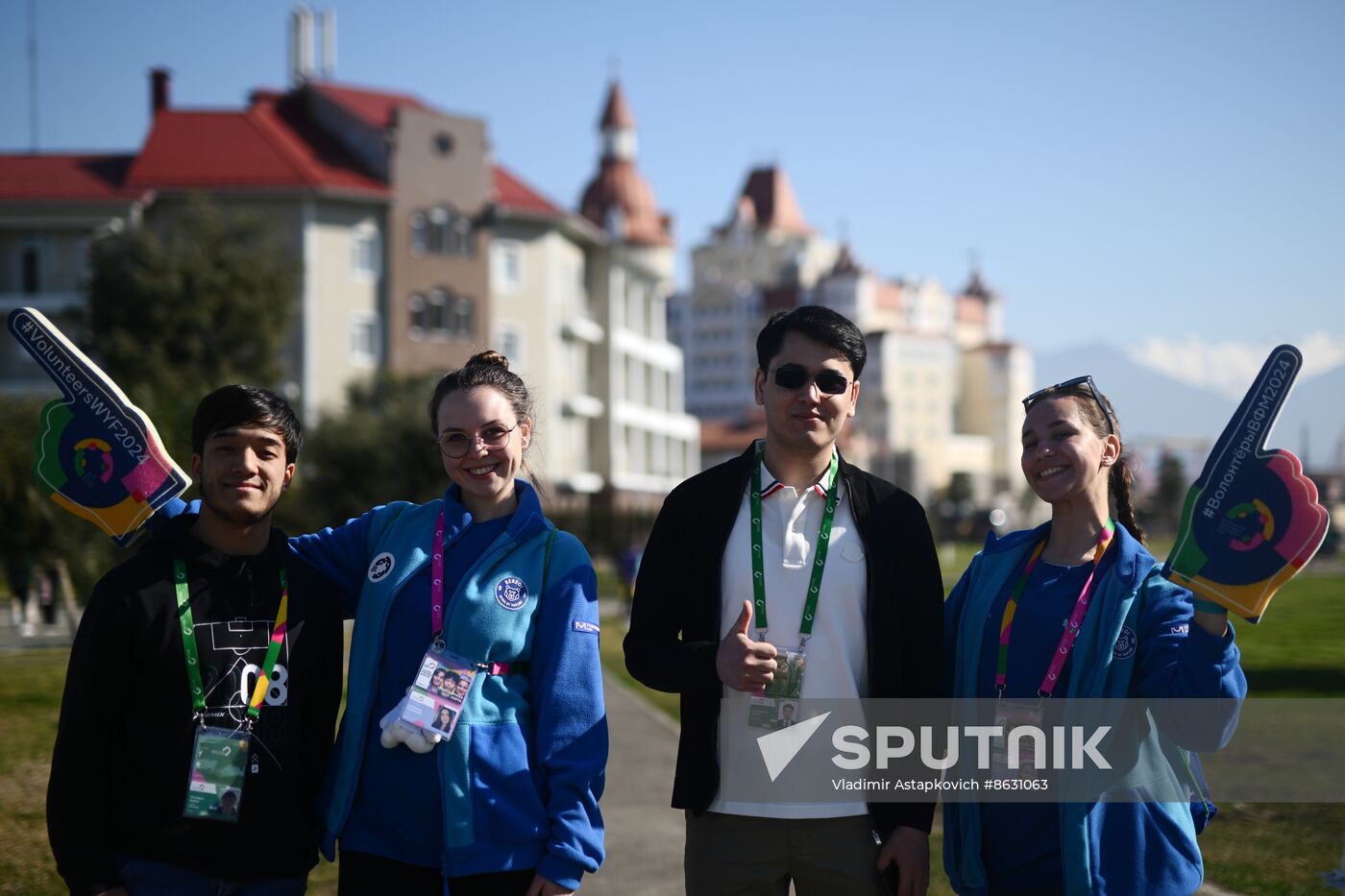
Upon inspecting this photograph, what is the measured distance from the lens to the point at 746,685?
3914mm

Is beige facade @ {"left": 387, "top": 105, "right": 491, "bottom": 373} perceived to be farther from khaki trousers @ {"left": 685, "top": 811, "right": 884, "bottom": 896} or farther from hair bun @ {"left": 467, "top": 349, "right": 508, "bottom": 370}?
khaki trousers @ {"left": 685, "top": 811, "right": 884, "bottom": 896}

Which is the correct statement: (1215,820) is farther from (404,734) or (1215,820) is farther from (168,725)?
(168,725)

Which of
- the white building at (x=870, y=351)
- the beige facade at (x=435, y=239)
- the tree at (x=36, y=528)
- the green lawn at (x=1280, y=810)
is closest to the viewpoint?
the green lawn at (x=1280, y=810)

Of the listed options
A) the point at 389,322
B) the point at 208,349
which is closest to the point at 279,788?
the point at 208,349

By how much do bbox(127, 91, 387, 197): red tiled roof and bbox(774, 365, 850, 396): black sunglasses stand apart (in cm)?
4877

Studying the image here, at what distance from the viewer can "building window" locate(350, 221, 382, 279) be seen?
52.0 meters

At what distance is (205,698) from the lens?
152 inches

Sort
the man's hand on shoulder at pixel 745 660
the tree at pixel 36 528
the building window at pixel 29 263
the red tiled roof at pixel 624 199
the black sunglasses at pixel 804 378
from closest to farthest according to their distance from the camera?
1. the man's hand on shoulder at pixel 745 660
2. the black sunglasses at pixel 804 378
3. the tree at pixel 36 528
4. the building window at pixel 29 263
5. the red tiled roof at pixel 624 199

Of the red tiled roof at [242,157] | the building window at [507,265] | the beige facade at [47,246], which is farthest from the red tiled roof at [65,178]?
the building window at [507,265]

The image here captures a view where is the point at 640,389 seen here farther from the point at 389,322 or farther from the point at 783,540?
the point at 783,540

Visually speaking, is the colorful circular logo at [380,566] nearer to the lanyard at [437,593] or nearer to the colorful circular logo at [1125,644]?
the lanyard at [437,593]

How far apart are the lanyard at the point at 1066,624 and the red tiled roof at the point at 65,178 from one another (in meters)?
50.4

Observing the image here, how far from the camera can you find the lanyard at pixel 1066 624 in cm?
407
